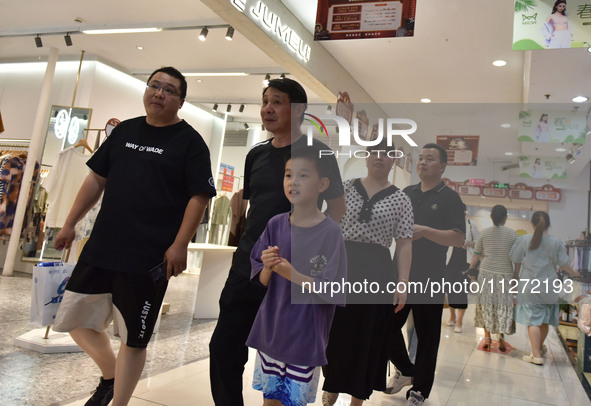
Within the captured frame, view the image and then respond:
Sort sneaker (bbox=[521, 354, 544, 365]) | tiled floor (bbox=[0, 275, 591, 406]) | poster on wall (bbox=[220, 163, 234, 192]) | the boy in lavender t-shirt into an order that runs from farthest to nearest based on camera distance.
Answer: poster on wall (bbox=[220, 163, 234, 192]) → sneaker (bbox=[521, 354, 544, 365]) → tiled floor (bbox=[0, 275, 591, 406]) → the boy in lavender t-shirt

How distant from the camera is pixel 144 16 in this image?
5648mm

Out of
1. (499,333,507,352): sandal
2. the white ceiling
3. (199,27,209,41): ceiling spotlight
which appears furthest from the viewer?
(199,27,209,41): ceiling spotlight

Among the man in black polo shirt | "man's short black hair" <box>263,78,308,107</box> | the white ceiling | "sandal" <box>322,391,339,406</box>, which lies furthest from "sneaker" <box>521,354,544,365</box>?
the white ceiling

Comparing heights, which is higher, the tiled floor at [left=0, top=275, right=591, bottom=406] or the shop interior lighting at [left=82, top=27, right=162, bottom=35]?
the shop interior lighting at [left=82, top=27, right=162, bottom=35]

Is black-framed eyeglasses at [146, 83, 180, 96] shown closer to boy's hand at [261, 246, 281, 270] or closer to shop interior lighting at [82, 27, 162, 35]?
boy's hand at [261, 246, 281, 270]

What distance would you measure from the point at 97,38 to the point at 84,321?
5738mm

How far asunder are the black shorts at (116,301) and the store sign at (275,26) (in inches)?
109

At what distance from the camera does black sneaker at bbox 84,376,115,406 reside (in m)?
1.98

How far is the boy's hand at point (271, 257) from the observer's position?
1.59 m

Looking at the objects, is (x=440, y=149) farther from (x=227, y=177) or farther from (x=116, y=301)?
(x=227, y=177)

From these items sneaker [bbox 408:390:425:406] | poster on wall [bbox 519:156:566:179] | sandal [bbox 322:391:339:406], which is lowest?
sneaker [bbox 408:390:425:406]

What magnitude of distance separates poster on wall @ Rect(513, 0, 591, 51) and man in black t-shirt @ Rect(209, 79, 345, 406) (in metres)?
2.55

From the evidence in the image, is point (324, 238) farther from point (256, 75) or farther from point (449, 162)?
point (256, 75)

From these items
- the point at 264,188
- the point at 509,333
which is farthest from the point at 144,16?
the point at 509,333
